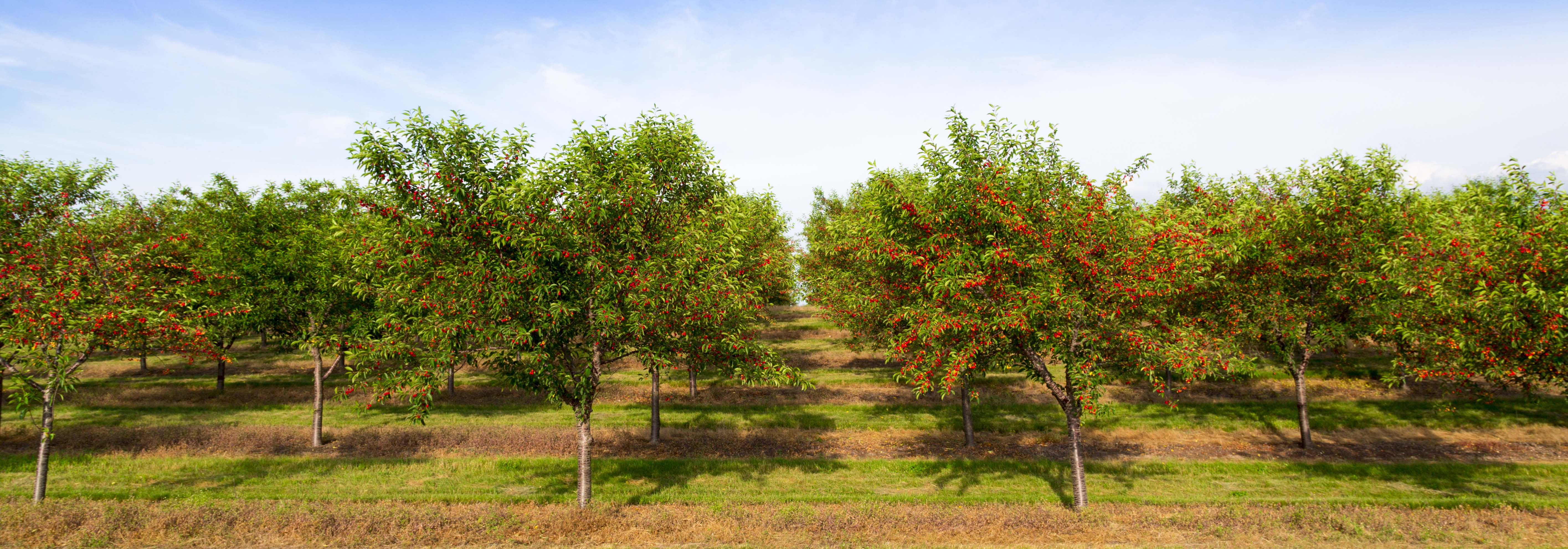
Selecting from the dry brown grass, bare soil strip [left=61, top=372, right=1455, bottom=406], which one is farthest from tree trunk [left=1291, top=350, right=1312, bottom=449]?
the dry brown grass

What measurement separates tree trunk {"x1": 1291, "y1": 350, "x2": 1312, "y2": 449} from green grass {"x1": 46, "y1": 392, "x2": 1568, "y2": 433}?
110 inches

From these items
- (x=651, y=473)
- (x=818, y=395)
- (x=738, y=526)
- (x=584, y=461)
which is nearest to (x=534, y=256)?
(x=584, y=461)

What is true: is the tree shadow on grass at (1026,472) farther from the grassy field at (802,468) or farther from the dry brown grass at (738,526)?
the dry brown grass at (738,526)

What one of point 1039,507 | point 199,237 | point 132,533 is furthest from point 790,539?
point 199,237

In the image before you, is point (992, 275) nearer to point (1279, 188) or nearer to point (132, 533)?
point (1279, 188)

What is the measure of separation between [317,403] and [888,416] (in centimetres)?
2285

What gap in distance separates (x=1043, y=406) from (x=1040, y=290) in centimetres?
1978

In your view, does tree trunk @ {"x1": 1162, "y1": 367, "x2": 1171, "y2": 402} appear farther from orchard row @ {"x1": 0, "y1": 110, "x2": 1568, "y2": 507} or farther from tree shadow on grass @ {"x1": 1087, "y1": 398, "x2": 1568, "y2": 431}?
orchard row @ {"x1": 0, "y1": 110, "x2": 1568, "y2": 507}

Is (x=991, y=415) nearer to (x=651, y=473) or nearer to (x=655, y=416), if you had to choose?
(x=655, y=416)

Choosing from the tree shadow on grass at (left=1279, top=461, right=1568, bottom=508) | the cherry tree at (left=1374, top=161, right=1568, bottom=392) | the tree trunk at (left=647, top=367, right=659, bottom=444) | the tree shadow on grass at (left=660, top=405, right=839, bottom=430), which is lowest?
the tree shadow on grass at (left=1279, top=461, right=1568, bottom=508)

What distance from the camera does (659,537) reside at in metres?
14.6

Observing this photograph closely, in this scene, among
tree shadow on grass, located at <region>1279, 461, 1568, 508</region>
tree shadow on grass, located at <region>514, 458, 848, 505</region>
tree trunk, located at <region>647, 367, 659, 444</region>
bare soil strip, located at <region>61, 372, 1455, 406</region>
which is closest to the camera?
tree shadow on grass, located at <region>1279, 461, 1568, 508</region>

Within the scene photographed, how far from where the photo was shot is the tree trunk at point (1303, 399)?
25219 millimetres

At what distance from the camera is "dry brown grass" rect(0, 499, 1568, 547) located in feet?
45.9
